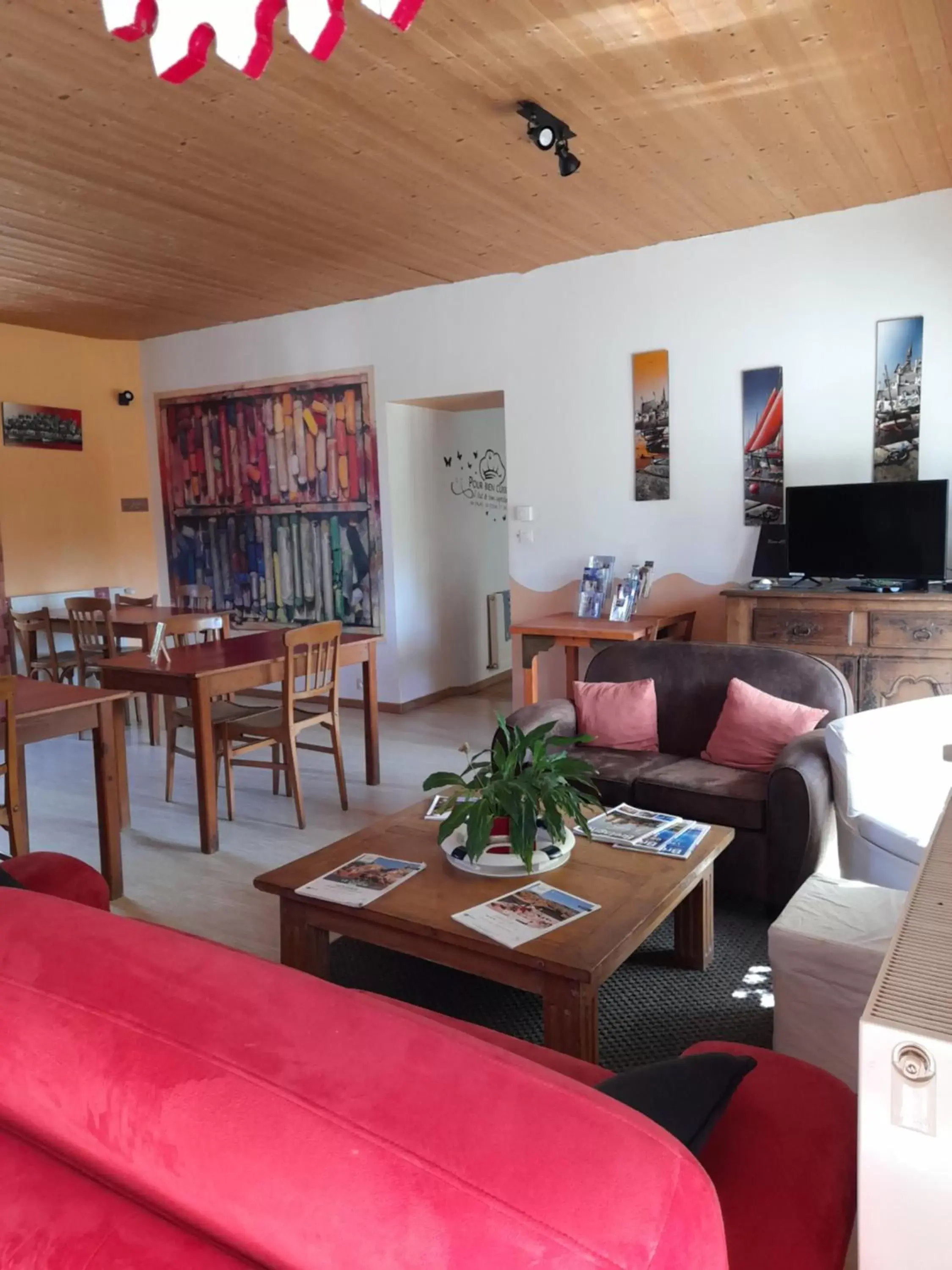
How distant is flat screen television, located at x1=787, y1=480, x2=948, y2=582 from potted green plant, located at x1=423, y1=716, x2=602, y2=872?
2.42 m

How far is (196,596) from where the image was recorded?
710 cm

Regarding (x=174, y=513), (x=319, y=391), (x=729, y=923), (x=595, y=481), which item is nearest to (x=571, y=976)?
(x=729, y=923)

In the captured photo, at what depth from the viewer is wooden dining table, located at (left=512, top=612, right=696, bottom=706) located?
15.4 ft

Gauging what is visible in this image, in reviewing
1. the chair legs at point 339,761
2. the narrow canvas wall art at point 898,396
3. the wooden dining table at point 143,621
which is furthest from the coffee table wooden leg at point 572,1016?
the narrow canvas wall art at point 898,396

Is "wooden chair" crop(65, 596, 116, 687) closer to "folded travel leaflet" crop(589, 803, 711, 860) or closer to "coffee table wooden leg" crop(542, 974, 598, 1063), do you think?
"folded travel leaflet" crop(589, 803, 711, 860)

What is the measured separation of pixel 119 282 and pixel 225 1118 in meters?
5.57

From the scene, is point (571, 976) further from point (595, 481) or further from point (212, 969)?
point (595, 481)

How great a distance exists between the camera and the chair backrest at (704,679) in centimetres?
336

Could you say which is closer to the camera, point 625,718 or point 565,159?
→ point 565,159

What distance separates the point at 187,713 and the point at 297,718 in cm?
50

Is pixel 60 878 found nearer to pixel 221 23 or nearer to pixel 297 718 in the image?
pixel 221 23

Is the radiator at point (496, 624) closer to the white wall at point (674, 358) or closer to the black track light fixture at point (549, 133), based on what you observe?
the white wall at point (674, 358)

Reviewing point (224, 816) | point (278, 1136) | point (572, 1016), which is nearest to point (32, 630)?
point (224, 816)

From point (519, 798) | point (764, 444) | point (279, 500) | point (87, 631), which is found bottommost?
point (519, 798)
